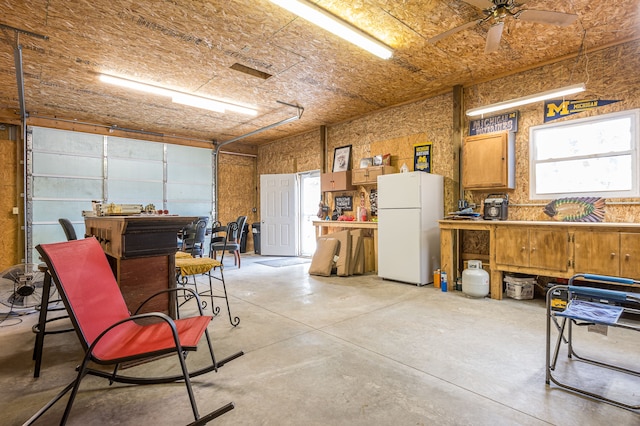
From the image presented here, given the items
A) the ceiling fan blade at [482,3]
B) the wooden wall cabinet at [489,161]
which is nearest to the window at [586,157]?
the wooden wall cabinet at [489,161]

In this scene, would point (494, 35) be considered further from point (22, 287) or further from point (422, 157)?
point (22, 287)

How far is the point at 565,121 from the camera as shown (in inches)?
159

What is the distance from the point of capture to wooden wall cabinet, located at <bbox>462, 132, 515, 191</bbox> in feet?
14.1

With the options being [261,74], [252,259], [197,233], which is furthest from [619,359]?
[252,259]

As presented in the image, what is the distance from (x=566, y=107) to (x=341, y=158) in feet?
12.9

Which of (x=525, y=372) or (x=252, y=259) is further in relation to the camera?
(x=252, y=259)

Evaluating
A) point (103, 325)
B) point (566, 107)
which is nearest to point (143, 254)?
point (103, 325)

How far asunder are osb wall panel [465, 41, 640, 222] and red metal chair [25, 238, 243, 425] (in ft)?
14.3

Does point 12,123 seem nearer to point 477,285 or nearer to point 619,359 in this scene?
point 477,285

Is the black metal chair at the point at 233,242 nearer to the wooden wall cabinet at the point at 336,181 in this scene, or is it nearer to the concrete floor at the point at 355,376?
the wooden wall cabinet at the point at 336,181

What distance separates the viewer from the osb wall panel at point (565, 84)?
12.0 ft

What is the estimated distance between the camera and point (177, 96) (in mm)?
5047

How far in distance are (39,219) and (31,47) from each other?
381 centimetres

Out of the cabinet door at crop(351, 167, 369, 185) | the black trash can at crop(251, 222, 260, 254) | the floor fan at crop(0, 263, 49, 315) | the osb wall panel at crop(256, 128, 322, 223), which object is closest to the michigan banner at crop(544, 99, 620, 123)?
the cabinet door at crop(351, 167, 369, 185)
